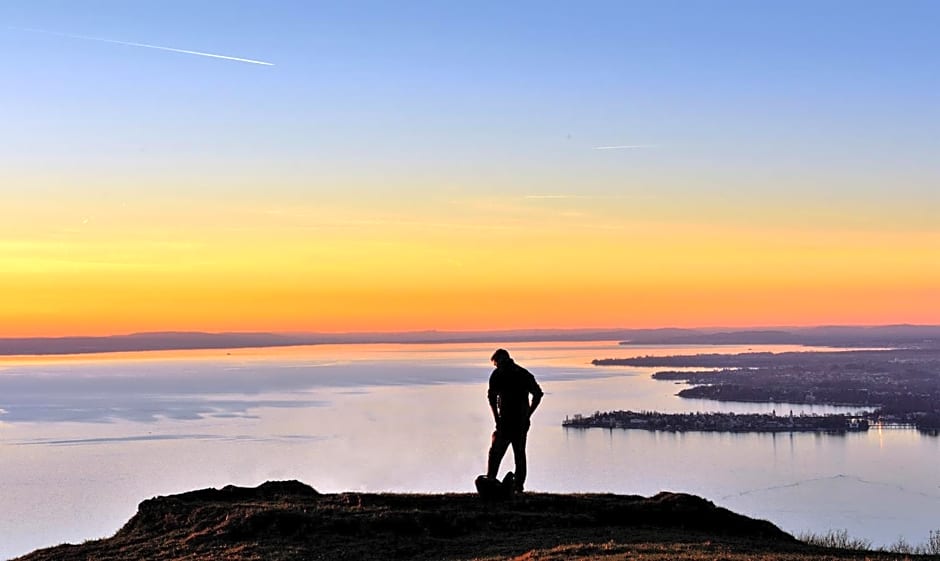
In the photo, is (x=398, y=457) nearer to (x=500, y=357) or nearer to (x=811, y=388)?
(x=500, y=357)

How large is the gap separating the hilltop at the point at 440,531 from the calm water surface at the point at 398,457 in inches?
601

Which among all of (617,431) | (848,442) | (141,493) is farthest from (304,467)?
(848,442)

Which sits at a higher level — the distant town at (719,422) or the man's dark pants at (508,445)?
the man's dark pants at (508,445)

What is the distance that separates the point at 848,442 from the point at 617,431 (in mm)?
17285

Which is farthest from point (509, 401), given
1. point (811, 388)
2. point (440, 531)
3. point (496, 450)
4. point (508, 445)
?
point (811, 388)

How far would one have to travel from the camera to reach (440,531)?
1444cm

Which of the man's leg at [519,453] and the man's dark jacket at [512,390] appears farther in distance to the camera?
the man's leg at [519,453]

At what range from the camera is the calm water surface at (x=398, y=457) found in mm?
43219

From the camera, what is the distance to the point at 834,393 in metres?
107

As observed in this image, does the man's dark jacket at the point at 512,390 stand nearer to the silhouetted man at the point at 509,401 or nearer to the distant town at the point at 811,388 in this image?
the silhouetted man at the point at 509,401

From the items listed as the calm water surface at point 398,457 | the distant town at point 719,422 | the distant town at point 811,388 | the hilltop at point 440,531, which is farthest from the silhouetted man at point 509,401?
the distant town at point 811,388

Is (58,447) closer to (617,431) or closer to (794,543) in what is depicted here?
(617,431)

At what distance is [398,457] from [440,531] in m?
46.0

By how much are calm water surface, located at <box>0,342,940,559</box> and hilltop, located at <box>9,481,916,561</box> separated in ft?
50.1
